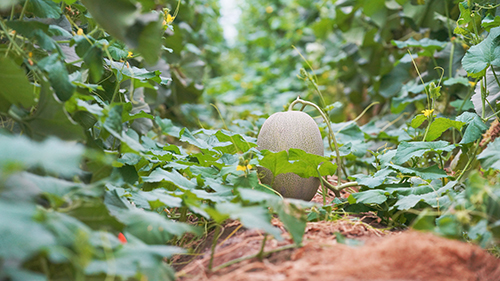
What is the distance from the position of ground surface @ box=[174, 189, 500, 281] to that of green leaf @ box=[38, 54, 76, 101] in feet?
1.57

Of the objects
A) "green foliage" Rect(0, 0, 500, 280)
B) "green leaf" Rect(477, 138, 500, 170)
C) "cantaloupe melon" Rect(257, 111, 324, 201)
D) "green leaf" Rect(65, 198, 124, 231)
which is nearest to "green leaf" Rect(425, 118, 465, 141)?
"green foliage" Rect(0, 0, 500, 280)

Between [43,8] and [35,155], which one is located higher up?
[43,8]

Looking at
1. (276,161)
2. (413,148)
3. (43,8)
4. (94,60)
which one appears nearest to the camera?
(94,60)

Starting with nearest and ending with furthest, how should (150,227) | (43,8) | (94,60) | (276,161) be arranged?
(150,227)
(94,60)
(43,8)
(276,161)

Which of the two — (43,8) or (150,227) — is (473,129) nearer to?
(150,227)

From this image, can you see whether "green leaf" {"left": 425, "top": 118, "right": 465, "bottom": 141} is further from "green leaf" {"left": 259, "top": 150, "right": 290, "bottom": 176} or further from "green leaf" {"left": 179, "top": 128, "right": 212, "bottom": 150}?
"green leaf" {"left": 179, "top": 128, "right": 212, "bottom": 150}

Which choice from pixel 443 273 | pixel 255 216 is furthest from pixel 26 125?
pixel 443 273

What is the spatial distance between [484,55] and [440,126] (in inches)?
10.0

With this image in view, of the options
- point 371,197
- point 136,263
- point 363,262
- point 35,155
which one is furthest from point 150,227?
point 371,197

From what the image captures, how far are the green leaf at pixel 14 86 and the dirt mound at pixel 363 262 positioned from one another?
52 cm

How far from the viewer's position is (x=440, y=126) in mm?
1251

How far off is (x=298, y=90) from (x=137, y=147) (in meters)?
3.21

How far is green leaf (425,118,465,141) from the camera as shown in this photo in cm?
118

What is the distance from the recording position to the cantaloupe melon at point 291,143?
4.11ft
